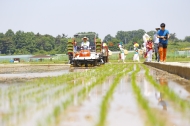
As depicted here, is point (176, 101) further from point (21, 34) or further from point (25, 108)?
point (21, 34)

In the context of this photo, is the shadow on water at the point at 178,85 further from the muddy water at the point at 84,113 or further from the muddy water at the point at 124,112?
the muddy water at the point at 84,113

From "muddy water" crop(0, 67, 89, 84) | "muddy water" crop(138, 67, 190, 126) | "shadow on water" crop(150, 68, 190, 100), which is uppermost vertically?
"muddy water" crop(138, 67, 190, 126)

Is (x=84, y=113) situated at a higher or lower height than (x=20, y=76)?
higher

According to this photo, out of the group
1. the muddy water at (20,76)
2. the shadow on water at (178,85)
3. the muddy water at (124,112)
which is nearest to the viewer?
the muddy water at (124,112)

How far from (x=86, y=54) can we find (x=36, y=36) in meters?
111

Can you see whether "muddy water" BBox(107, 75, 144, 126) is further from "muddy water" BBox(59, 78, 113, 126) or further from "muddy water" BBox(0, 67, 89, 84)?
"muddy water" BBox(0, 67, 89, 84)

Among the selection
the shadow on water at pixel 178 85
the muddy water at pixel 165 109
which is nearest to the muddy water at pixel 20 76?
the shadow on water at pixel 178 85

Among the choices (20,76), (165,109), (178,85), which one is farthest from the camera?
(20,76)

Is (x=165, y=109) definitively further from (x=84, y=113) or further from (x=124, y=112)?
(x=84, y=113)

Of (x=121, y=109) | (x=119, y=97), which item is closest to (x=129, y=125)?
(x=121, y=109)

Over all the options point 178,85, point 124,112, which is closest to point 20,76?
point 178,85

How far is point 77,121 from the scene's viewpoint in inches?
152

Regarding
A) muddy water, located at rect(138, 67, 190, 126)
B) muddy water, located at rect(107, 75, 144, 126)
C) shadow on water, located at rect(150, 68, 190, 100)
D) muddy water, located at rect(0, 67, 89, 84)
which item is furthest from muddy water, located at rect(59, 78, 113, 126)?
muddy water, located at rect(0, 67, 89, 84)

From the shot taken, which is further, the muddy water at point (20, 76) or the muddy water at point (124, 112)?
the muddy water at point (20, 76)
